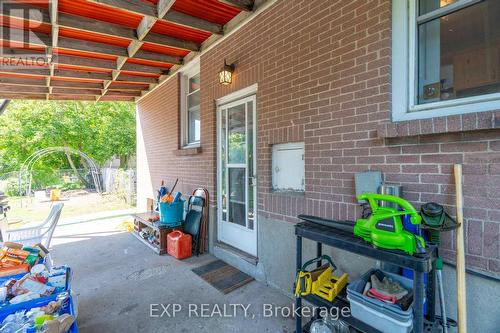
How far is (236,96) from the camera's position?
3477 mm

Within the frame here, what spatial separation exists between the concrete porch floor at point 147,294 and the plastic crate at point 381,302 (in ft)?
3.00

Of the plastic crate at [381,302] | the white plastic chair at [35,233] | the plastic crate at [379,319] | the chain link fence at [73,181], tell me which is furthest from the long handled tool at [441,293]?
the chain link fence at [73,181]

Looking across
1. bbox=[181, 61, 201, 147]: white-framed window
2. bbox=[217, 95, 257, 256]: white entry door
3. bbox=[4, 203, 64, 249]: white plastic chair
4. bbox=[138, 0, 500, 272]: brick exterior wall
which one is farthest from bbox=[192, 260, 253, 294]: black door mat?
bbox=[181, 61, 201, 147]: white-framed window

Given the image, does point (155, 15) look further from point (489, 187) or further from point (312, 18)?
point (489, 187)

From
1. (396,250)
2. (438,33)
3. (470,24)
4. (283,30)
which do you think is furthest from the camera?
(283,30)

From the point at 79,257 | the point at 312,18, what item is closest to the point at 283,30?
the point at 312,18

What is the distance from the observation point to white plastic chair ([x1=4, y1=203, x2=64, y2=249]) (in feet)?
10.2

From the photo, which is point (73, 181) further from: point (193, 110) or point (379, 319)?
point (379, 319)

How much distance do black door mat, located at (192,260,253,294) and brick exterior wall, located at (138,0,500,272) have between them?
896mm

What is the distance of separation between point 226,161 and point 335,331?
2.53 metres

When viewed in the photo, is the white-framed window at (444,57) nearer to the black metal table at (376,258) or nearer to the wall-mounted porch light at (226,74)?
the black metal table at (376,258)

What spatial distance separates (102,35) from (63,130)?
1305 cm

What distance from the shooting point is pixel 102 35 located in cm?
347

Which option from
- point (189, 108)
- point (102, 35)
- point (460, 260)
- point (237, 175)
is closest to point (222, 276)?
point (237, 175)
